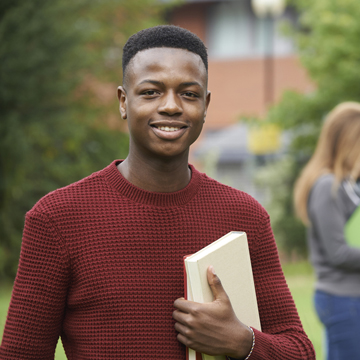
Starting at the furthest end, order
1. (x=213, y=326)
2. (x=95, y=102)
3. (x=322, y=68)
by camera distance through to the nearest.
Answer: (x=95, y=102), (x=322, y=68), (x=213, y=326)

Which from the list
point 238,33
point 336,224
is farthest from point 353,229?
point 238,33

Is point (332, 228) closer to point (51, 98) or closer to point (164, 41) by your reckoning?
point (164, 41)

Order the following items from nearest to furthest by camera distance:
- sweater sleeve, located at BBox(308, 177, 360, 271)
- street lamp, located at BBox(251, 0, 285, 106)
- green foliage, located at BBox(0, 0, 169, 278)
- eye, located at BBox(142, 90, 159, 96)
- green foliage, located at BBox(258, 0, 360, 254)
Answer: eye, located at BBox(142, 90, 159, 96)
sweater sleeve, located at BBox(308, 177, 360, 271)
green foliage, located at BBox(0, 0, 169, 278)
green foliage, located at BBox(258, 0, 360, 254)
street lamp, located at BBox(251, 0, 285, 106)

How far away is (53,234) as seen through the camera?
164 cm

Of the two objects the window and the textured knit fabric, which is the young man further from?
the window

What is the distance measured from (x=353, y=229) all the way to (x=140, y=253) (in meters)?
1.90

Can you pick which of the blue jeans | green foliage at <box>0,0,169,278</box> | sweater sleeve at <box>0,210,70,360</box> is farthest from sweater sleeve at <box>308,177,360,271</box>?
green foliage at <box>0,0,169,278</box>

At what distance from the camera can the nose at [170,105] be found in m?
1.65

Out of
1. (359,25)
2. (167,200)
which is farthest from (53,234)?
A: (359,25)

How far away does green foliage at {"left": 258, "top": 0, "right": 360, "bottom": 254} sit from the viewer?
35.0 ft

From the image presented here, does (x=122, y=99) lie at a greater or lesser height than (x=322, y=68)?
lesser

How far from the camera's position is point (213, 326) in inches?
61.9

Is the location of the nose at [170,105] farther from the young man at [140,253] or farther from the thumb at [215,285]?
the thumb at [215,285]

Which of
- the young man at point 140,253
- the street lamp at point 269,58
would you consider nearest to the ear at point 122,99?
the young man at point 140,253
